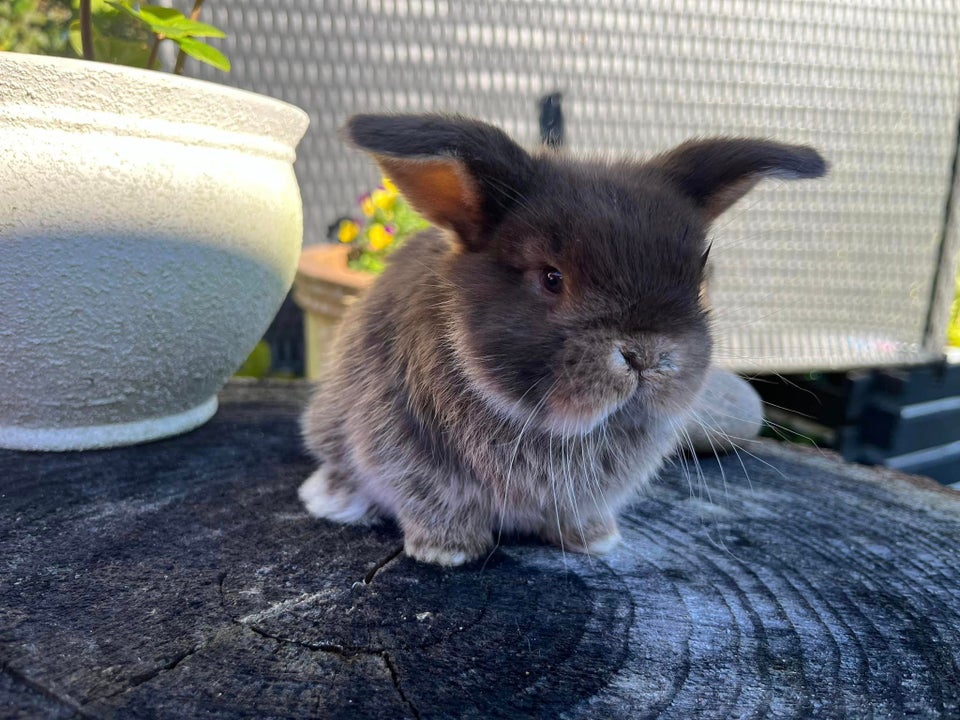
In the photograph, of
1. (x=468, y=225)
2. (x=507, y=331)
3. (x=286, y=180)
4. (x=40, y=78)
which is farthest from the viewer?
(x=286, y=180)

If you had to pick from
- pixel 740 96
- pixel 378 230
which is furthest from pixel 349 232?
pixel 740 96

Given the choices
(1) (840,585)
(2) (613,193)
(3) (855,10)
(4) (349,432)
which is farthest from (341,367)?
(3) (855,10)

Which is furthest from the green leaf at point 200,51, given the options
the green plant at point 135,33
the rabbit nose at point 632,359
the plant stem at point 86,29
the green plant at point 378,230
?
the green plant at point 378,230

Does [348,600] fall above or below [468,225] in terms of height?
Answer: below

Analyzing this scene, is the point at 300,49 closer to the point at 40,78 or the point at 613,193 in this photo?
the point at 40,78

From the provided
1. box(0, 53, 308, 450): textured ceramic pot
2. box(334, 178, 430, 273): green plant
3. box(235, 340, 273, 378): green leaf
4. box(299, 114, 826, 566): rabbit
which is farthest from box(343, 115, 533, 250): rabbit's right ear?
box(235, 340, 273, 378): green leaf

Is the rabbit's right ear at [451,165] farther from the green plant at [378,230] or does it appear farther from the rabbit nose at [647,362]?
the green plant at [378,230]

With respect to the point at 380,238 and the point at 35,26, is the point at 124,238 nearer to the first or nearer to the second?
the point at 35,26
